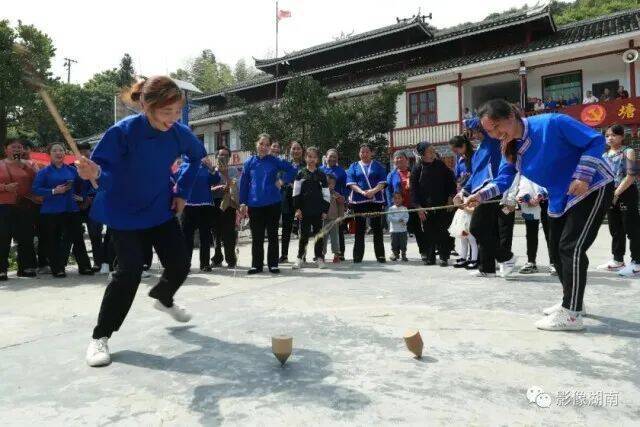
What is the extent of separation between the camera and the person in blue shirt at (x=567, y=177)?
10.4 feet

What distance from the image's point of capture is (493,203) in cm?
508

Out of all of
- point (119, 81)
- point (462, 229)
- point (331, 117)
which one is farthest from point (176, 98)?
point (119, 81)

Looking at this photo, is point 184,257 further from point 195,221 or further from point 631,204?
point 631,204

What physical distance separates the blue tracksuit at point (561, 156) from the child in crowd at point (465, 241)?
105 inches

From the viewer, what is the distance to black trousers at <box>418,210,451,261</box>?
21.8ft

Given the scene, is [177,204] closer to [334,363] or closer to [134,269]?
[134,269]

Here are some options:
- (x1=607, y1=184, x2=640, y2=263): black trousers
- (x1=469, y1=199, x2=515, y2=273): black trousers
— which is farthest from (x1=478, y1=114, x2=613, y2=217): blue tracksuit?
(x1=607, y1=184, x2=640, y2=263): black trousers

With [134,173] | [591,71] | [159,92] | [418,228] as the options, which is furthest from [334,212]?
[591,71]

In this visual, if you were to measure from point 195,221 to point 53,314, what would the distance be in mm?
2668

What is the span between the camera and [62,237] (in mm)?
6516

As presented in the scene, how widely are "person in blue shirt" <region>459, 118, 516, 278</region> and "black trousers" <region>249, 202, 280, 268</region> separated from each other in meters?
2.33

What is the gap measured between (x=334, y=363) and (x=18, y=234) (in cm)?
534

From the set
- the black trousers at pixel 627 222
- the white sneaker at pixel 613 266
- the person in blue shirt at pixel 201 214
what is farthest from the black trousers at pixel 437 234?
the person in blue shirt at pixel 201 214

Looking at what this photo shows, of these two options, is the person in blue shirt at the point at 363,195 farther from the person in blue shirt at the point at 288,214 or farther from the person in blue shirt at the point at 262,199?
the person in blue shirt at the point at 262,199
